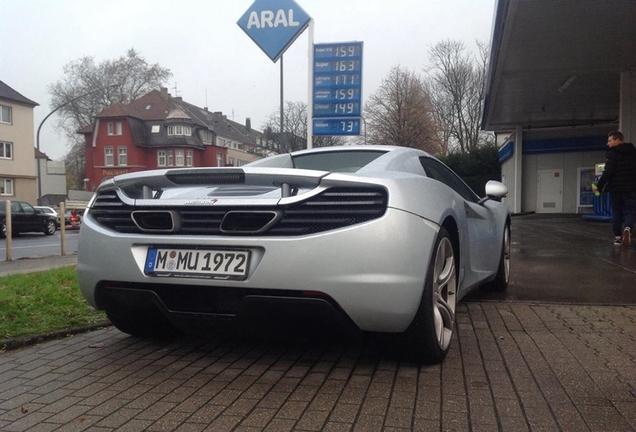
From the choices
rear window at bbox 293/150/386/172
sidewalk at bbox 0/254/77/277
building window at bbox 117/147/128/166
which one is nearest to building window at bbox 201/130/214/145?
building window at bbox 117/147/128/166

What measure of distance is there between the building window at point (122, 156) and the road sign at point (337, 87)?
2181 inches

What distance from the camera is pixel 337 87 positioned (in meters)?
11.2

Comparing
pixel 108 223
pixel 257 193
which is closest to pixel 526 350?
pixel 257 193

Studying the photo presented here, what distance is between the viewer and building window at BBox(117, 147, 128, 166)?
62.5 meters

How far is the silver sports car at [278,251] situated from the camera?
2814 millimetres

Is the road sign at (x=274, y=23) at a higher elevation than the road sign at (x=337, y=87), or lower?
higher

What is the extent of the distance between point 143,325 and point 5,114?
47046 mm

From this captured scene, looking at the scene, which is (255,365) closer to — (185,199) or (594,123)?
(185,199)

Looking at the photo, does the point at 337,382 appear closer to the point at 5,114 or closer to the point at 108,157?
the point at 5,114

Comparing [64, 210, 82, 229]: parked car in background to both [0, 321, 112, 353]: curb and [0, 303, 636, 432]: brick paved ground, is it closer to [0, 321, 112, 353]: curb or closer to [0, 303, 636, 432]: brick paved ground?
[0, 321, 112, 353]: curb

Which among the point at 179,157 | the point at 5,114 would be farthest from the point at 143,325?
the point at 179,157

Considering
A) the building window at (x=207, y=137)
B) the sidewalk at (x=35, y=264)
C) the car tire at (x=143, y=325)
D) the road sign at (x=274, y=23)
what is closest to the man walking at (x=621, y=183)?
the road sign at (x=274, y=23)

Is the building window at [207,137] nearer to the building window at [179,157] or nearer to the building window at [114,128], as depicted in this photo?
the building window at [179,157]

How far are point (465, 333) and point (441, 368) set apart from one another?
0.83 meters
